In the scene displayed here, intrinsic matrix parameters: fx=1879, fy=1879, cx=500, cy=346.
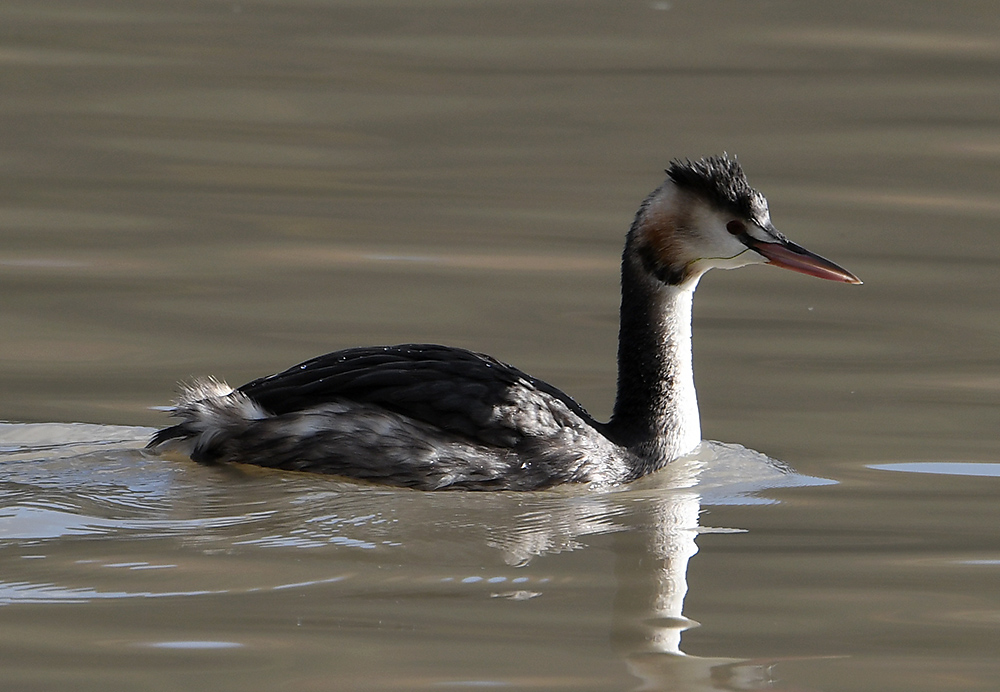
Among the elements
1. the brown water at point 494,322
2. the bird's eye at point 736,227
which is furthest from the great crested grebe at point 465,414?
the brown water at point 494,322

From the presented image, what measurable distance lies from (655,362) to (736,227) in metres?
0.59

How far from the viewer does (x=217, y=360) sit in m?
7.86

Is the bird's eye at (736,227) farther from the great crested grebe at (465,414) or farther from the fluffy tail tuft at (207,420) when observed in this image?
the fluffy tail tuft at (207,420)

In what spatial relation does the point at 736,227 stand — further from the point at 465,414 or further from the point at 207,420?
the point at 207,420

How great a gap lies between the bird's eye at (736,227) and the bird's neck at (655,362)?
271 millimetres

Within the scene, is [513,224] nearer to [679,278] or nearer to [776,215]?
[776,215]

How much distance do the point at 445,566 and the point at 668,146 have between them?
6.00 metres

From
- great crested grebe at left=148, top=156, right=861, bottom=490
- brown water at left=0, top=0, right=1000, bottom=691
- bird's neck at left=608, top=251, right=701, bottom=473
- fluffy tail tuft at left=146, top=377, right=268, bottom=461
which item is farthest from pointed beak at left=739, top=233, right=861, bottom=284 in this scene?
fluffy tail tuft at left=146, top=377, right=268, bottom=461

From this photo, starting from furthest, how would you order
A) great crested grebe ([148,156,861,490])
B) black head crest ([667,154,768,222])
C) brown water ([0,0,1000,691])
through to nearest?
black head crest ([667,154,768,222]) → great crested grebe ([148,156,861,490]) → brown water ([0,0,1000,691])

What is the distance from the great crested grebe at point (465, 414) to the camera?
652 cm

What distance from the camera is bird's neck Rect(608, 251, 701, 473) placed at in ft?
22.9

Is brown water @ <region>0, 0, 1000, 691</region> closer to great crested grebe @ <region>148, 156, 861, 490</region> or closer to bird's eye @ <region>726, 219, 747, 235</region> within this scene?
great crested grebe @ <region>148, 156, 861, 490</region>

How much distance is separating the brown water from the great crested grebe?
0.37 feet

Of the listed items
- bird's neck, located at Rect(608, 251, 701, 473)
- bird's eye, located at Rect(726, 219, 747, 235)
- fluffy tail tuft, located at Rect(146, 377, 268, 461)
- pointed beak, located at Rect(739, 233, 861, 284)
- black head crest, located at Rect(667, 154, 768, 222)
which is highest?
black head crest, located at Rect(667, 154, 768, 222)
